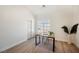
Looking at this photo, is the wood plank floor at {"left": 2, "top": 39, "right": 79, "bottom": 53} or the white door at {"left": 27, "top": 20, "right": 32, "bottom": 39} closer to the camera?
the wood plank floor at {"left": 2, "top": 39, "right": 79, "bottom": 53}

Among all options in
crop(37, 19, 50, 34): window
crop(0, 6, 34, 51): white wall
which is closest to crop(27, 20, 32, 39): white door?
crop(0, 6, 34, 51): white wall

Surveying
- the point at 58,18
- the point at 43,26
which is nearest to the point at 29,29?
the point at 43,26

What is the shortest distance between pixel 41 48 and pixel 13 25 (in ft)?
2.45

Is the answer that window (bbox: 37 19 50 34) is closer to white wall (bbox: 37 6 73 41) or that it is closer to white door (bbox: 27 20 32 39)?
white wall (bbox: 37 6 73 41)

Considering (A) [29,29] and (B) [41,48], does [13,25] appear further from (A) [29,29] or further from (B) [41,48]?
(B) [41,48]

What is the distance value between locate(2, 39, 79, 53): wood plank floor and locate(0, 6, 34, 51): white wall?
0.11m

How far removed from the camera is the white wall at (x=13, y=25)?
6.80 ft

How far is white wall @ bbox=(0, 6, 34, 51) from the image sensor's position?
2.07 m

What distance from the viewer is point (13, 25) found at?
2.12 metres

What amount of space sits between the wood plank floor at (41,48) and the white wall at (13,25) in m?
0.11

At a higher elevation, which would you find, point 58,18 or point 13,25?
point 58,18
